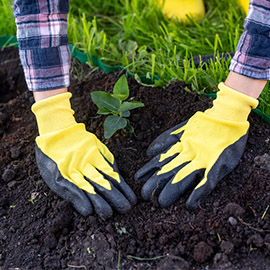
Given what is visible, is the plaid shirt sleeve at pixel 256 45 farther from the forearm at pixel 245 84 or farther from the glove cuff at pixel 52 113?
the glove cuff at pixel 52 113

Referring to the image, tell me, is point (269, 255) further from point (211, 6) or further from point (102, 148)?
point (211, 6)

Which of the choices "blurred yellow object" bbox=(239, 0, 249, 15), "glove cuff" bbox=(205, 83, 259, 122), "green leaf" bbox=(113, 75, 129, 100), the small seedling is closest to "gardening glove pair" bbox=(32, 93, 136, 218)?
the small seedling

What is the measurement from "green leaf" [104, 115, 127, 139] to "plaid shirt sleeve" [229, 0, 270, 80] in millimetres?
536

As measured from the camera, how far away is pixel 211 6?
2926 mm

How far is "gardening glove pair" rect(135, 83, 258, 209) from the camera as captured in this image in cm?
164

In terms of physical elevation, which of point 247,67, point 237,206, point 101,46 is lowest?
point 237,206

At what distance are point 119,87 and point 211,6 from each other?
1.39m

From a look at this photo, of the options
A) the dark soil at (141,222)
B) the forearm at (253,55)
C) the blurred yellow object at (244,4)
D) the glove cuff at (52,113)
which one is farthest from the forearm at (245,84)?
the blurred yellow object at (244,4)

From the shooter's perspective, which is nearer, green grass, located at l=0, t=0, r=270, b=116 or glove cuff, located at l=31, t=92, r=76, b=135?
glove cuff, located at l=31, t=92, r=76, b=135

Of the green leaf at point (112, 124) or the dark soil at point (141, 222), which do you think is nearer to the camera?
the dark soil at point (141, 222)

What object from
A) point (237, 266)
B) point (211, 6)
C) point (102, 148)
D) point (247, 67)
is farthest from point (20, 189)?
point (211, 6)

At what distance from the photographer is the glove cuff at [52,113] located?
175cm

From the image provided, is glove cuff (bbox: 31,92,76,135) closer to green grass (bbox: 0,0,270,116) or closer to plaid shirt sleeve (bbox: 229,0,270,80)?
green grass (bbox: 0,0,270,116)

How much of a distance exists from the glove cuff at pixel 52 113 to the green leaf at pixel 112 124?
0.17 metres
